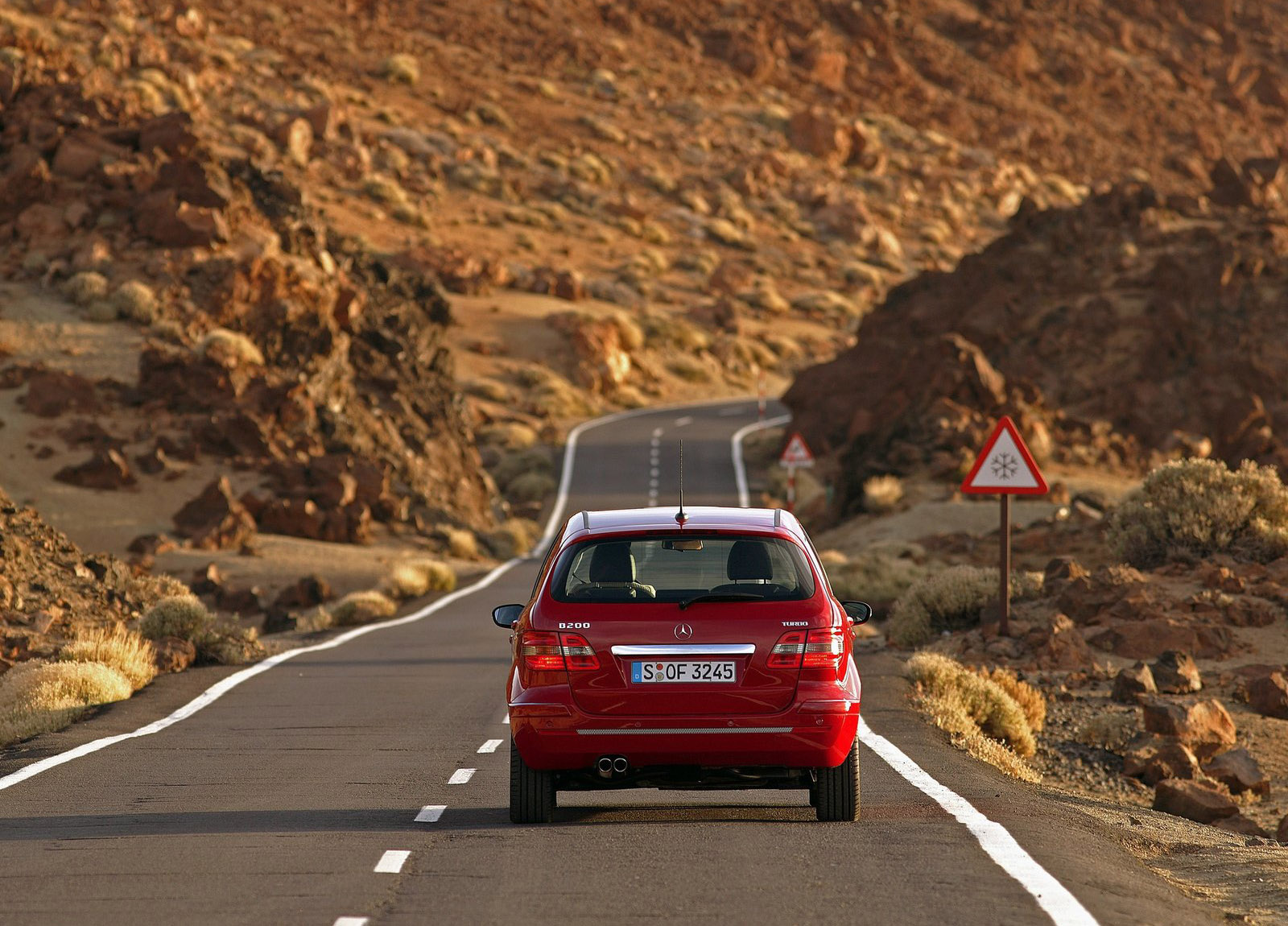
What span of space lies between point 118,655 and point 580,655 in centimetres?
910

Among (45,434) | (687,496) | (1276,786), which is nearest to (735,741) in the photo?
(1276,786)

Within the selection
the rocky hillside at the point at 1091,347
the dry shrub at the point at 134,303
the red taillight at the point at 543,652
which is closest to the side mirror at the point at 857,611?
the red taillight at the point at 543,652

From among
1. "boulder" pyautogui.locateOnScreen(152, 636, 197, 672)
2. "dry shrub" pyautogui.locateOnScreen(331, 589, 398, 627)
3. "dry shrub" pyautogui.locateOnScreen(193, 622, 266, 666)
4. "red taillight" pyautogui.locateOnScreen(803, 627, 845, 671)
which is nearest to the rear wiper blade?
"red taillight" pyautogui.locateOnScreen(803, 627, 845, 671)

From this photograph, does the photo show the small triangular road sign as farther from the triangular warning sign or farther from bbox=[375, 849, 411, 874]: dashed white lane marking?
bbox=[375, 849, 411, 874]: dashed white lane marking

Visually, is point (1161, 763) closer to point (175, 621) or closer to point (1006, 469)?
Result: point (1006, 469)

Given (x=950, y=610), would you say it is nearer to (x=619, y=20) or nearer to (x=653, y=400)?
(x=653, y=400)

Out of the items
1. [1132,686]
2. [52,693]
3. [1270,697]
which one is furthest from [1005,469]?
[52,693]

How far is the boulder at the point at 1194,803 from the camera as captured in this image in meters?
12.6

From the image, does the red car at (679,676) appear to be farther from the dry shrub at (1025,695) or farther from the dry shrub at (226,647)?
the dry shrub at (226,647)

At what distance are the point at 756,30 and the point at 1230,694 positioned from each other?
122m

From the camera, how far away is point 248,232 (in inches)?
1861

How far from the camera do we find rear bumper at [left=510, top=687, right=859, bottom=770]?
9.14 m

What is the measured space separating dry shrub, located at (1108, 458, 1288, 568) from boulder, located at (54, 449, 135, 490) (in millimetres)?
22244

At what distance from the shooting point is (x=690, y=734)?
9.13 m
